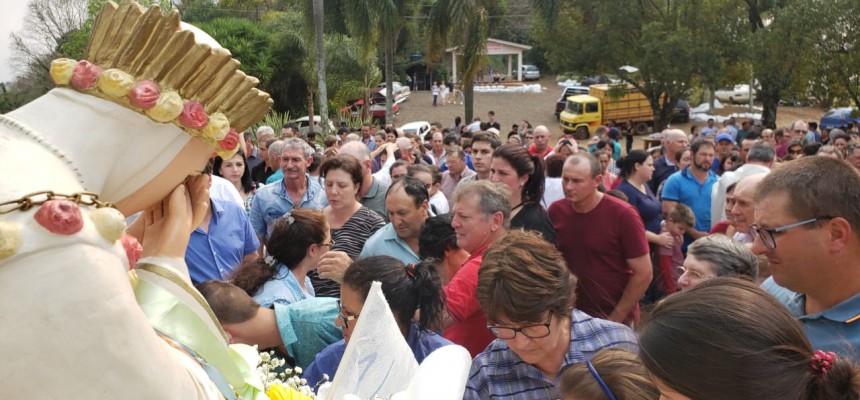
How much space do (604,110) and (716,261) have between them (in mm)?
26892

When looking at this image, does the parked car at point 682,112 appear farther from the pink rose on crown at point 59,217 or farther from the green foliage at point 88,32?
the pink rose on crown at point 59,217

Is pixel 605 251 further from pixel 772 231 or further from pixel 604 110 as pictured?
pixel 604 110

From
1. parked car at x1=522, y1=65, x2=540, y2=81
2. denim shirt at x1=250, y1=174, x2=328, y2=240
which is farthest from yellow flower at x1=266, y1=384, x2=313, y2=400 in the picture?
parked car at x1=522, y1=65, x2=540, y2=81

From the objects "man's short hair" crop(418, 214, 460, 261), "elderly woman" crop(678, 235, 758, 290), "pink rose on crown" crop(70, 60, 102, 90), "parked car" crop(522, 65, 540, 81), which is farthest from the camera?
"parked car" crop(522, 65, 540, 81)

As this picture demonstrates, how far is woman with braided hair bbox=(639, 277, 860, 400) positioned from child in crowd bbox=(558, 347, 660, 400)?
0.53 metres

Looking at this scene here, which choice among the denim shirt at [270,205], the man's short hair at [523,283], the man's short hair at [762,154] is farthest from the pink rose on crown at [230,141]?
the man's short hair at [762,154]

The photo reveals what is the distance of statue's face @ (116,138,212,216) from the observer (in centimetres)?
167

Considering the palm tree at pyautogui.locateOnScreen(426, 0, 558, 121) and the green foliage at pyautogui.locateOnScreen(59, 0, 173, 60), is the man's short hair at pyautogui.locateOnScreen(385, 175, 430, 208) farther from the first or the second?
the palm tree at pyautogui.locateOnScreen(426, 0, 558, 121)

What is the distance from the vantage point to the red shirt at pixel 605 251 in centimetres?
480

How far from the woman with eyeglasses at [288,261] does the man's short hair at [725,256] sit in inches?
75.5

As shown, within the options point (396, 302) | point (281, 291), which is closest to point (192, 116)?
point (396, 302)

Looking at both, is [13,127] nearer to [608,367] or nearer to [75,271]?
[75,271]

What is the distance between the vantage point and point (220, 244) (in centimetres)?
464

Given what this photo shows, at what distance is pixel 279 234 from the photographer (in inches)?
161
